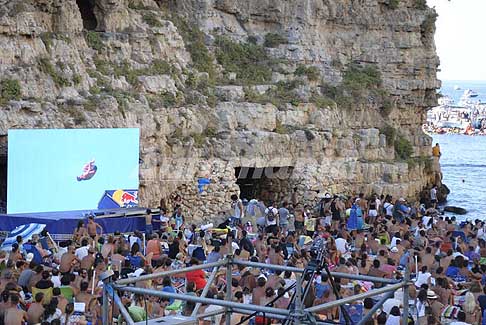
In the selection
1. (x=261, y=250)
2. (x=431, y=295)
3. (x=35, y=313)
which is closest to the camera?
(x=35, y=313)

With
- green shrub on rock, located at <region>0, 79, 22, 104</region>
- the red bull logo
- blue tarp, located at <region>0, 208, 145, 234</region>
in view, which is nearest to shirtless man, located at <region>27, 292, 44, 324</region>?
blue tarp, located at <region>0, 208, 145, 234</region>

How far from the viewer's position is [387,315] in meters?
16.0

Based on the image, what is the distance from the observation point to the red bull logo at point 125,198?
2917cm

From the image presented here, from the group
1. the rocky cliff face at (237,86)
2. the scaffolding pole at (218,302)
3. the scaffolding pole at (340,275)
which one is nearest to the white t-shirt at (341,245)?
the rocky cliff face at (237,86)

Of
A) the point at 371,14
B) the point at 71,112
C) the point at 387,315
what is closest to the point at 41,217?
the point at 71,112

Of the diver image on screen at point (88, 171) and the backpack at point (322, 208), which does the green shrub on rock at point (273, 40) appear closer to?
the backpack at point (322, 208)

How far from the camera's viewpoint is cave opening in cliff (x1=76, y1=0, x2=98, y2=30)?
3588 centimetres

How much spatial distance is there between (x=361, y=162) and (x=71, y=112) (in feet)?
43.8

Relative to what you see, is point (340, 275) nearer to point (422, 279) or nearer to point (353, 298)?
point (353, 298)

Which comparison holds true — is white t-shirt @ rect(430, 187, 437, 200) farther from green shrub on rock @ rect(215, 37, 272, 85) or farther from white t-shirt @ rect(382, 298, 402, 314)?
white t-shirt @ rect(382, 298, 402, 314)

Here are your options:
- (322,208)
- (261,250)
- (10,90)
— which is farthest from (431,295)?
(322,208)

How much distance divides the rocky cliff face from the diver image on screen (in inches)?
76.2

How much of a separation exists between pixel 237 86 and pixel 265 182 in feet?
12.5

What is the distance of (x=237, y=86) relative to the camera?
3772cm
